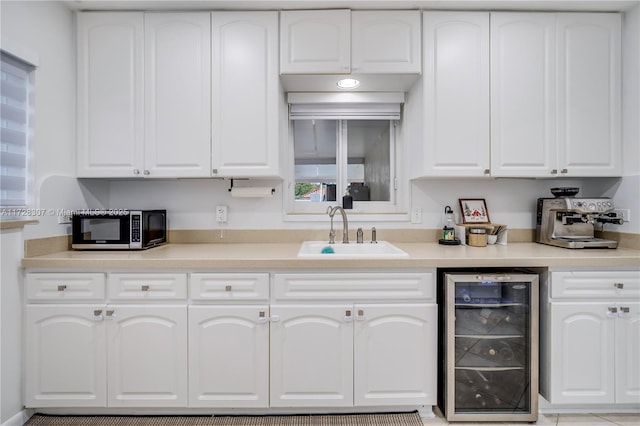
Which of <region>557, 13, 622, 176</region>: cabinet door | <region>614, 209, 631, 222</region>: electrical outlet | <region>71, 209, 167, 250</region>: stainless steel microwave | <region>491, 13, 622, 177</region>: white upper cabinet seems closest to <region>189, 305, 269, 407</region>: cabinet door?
<region>71, 209, 167, 250</region>: stainless steel microwave

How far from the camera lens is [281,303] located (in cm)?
175

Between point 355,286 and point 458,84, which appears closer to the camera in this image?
point 355,286

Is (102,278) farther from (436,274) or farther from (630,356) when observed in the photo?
(630,356)

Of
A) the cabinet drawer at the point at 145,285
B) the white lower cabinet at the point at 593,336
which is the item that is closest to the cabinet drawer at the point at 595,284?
the white lower cabinet at the point at 593,336

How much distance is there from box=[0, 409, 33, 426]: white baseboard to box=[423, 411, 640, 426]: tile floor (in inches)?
82.3

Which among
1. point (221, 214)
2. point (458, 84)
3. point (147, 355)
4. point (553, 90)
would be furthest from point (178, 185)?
point (553, 90)

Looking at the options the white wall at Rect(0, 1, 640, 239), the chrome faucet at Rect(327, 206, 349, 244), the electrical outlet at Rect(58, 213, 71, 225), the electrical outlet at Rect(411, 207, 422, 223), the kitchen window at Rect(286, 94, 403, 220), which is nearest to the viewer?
the white wall at Rect(0, 1, 640, 239)

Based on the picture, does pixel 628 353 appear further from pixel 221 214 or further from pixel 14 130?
pixel 14 130

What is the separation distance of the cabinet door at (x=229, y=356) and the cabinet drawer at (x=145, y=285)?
5.8 inches

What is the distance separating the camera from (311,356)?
1759 mm

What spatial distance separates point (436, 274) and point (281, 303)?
826 millimetres

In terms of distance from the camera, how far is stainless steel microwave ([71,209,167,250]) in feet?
6.60

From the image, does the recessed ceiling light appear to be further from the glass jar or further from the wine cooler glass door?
the wine cooler glass door

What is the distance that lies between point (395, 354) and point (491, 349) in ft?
1.71
